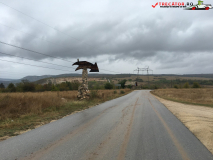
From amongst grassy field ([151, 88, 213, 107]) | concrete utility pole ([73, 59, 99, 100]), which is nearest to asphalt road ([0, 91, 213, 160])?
concrete utility pole ([73, 59, 99, 100])

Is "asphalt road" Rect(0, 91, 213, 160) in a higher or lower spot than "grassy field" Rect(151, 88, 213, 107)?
higher

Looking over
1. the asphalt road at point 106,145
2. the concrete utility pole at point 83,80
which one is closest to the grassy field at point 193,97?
the concrete utility pole at point 83,80

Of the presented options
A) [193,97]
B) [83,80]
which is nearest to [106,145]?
[83,80]

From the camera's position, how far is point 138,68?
95.2m

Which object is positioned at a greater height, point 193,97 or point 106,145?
point 106,145

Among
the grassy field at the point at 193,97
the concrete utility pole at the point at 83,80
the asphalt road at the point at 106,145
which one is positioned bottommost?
the grassy field at the point at 193,97

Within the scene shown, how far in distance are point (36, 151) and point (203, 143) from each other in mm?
5099

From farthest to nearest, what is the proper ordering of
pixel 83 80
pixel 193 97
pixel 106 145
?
pixel 193 97 < pixel 83 80 < pixel 106 145

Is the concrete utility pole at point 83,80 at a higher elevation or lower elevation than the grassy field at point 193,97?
higher

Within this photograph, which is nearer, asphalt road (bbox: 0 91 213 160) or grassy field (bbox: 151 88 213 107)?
asphalt road (bbox: 0 91 213 160)

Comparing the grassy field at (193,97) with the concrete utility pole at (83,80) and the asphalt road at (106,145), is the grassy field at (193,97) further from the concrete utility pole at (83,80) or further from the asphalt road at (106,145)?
the asphalt road at (106,145)

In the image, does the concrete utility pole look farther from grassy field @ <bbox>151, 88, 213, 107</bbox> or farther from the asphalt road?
the asphalt road

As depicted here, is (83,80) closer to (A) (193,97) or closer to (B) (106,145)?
(B) (106,145)

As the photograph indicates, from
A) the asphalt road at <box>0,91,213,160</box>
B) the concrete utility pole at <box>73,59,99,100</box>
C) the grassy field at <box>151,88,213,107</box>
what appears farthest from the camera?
the grassy field at <box>151,88,213,107</box>
